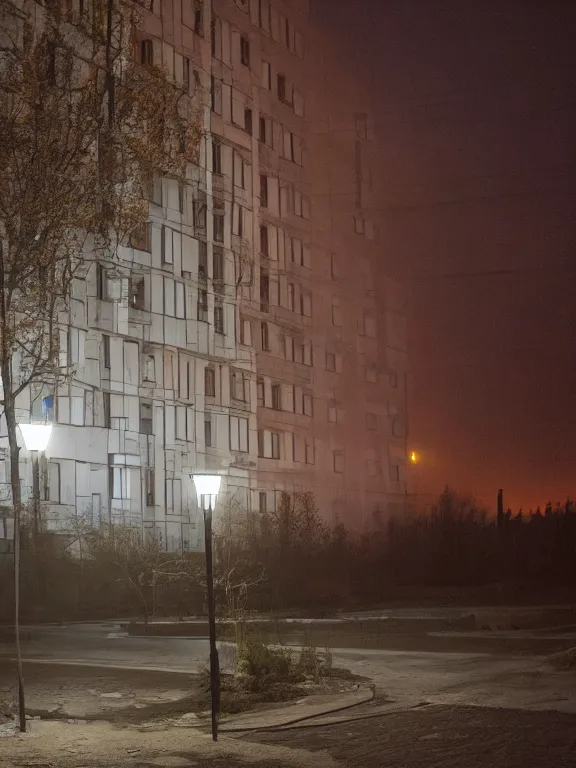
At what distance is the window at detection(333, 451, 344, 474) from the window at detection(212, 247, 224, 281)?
15552mm

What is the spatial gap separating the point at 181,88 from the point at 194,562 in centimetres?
2768

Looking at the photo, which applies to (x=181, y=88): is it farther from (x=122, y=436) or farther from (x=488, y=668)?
(x=488, y=668)

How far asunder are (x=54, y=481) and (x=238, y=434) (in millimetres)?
16582

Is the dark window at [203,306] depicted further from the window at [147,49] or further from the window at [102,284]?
the window at [147,49]

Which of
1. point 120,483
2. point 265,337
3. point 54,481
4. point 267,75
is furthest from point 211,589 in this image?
point 267,75

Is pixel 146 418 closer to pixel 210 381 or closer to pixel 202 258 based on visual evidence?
pixel 210 381

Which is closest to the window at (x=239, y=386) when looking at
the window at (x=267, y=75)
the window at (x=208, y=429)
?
the window at (x=208, y=429)

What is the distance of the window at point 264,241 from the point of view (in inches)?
2726

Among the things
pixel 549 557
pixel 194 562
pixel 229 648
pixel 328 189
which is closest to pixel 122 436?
pixel 194 562

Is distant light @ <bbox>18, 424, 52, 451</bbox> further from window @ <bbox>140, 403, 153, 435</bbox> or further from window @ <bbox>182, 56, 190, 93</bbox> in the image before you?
window @ <bbox>182, 56, 190, 93</bbox>

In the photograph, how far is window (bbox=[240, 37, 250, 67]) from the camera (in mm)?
67875

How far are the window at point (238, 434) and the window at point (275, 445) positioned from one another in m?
3.65

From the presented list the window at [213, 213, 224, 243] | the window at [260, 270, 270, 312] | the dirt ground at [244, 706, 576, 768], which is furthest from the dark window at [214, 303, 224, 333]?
the dirt ground at [244, 706, 576, 768]

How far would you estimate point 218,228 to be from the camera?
211ft
